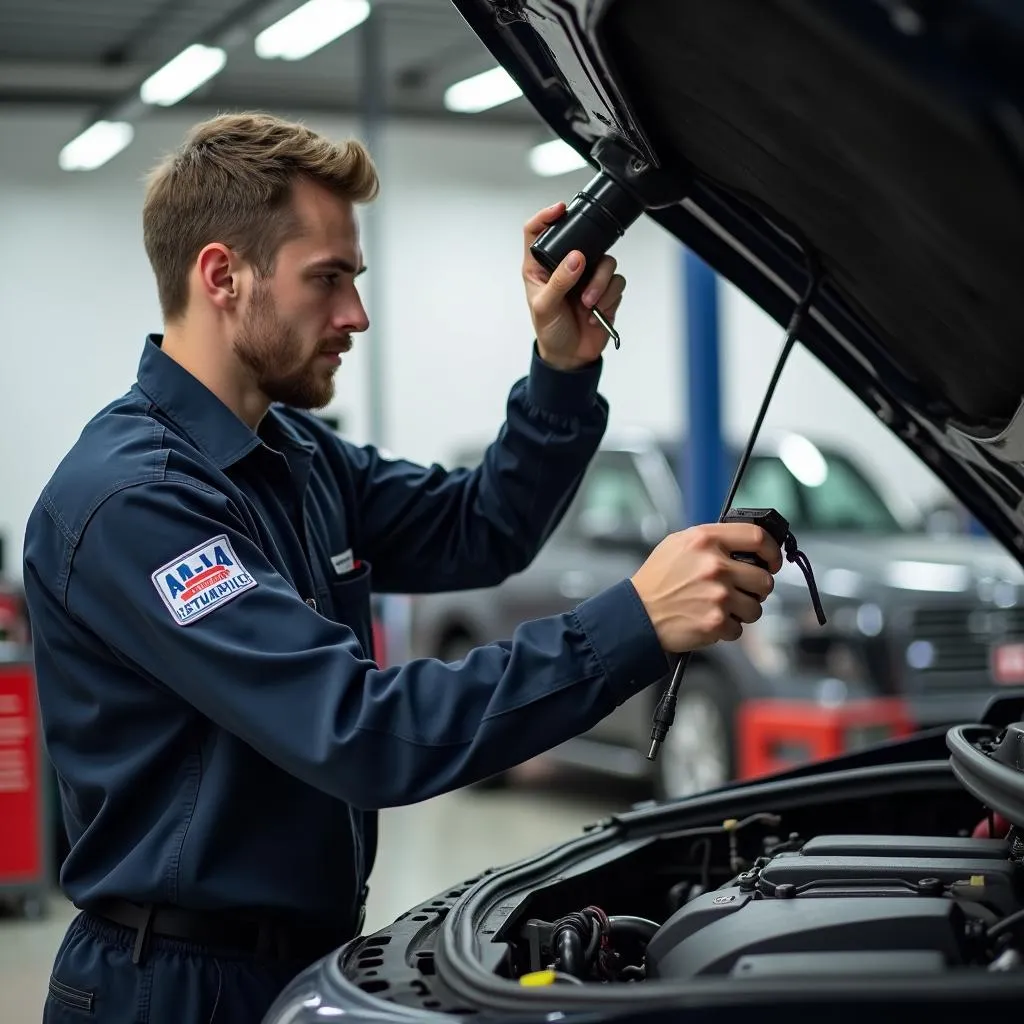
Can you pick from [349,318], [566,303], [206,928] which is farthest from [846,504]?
[206,928]

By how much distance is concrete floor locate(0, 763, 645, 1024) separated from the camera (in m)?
4.79

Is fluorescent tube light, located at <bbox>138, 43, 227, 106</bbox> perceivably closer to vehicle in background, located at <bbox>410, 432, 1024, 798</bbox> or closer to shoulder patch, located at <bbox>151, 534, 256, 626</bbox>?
vehicle in background, located at <bbox>410, 432, 1024, 798</bbox>

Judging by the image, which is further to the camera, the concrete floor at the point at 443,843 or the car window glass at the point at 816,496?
the car window glass at the point at 816,496

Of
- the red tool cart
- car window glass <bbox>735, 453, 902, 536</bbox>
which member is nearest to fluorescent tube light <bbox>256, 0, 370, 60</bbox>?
car window glass <bbox>735, 453, 902, 536</bbox>

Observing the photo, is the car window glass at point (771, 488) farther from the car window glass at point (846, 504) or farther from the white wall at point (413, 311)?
the white wall at point (413, 311)

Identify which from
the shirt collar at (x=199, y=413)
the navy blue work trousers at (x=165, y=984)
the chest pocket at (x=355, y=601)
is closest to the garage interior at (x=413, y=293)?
the chest pocket at (x=355, y=601)

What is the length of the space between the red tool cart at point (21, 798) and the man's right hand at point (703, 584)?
4294 millimetres

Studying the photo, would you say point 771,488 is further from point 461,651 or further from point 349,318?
point 349,318

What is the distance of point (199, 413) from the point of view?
6.22 ft

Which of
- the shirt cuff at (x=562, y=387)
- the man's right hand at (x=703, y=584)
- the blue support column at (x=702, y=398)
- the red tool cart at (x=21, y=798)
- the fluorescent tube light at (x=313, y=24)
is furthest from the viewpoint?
the fluorescent tube light at (x=313, y=24)

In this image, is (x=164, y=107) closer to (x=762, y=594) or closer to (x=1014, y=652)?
(x=1014, y=652)

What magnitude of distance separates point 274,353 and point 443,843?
4.85m

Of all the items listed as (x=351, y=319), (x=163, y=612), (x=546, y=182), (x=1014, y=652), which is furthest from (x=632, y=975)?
(x=546, y=182)

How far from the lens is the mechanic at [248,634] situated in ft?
5.20
